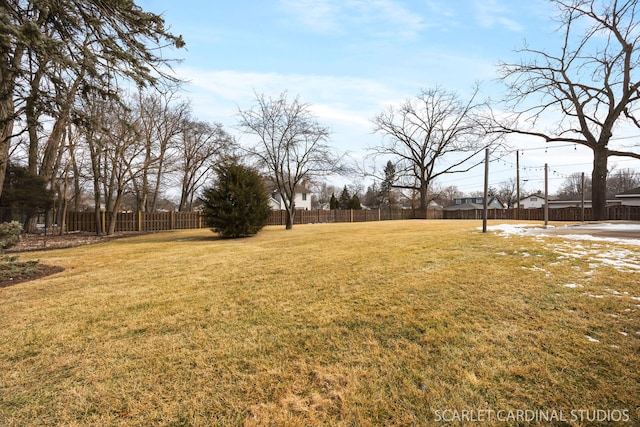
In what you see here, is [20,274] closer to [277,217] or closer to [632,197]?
[277,217]

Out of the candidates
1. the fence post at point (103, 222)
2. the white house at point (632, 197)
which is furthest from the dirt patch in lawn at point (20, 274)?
the white house at point (632, 197)

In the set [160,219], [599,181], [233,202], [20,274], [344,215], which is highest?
[599,181]

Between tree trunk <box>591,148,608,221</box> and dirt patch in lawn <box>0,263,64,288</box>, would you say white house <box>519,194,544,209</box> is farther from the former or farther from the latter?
dirt patch in lawn <box>0,263,64,288</box>

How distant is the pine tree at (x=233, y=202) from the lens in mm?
13961

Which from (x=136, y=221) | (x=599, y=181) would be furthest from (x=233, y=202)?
(x=599, y=181)

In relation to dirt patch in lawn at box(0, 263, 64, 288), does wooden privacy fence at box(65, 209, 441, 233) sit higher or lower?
higher

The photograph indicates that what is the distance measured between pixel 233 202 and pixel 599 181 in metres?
18.7

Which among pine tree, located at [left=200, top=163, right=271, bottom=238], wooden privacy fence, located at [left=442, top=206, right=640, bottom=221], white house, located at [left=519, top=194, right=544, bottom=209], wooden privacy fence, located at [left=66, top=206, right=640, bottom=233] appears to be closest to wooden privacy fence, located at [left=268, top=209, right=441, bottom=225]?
wooden privacy fence, located at [left=66, top=206, right=640, bottom=233]

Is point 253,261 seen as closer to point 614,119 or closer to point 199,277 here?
point 199,277

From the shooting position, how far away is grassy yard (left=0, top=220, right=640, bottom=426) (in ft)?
6.84

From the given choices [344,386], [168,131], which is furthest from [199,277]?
[168,131]

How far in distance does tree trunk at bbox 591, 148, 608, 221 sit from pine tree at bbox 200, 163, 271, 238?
1753cm

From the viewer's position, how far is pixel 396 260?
6062mm

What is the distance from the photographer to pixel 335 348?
2.86 metres
